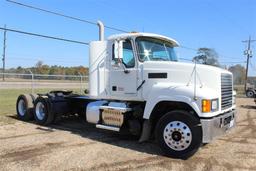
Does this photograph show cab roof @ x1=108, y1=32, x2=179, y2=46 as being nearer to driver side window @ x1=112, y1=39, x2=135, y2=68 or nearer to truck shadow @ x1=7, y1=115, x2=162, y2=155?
driver side window @ x1=112, y1=39, x2=135, y2=68

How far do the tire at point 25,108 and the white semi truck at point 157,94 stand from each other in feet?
10.8

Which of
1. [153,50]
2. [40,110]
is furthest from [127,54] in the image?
[40,110]

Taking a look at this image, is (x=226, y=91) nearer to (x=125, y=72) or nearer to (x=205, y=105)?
(x=205, y=105)

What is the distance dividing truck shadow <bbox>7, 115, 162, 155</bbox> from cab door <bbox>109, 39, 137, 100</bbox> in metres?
1.18

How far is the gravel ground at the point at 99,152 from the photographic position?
6578 millimetres

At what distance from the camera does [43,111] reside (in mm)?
11281

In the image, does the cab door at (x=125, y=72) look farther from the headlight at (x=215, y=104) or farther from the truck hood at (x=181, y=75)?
the headlight at (x=215, y=104)

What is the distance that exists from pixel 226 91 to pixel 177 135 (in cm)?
167

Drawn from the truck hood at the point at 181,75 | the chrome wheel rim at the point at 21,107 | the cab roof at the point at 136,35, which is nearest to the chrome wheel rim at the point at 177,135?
the truck hood at the point at 181,75

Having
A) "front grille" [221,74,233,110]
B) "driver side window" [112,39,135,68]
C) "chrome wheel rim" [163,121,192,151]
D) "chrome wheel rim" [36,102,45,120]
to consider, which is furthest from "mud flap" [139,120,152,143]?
"chrome wheel rim" [36,102,45,120]

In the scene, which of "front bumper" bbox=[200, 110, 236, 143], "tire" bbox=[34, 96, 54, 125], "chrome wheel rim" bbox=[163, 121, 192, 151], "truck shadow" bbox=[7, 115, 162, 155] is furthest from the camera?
"tire" bbox=[34, 96, 54, 125]

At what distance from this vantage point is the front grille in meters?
7.59

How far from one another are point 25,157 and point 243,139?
5896mm

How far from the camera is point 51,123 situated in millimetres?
11211
